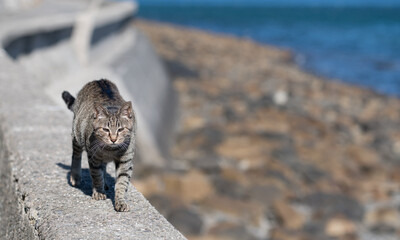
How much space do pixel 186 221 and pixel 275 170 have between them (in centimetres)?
303

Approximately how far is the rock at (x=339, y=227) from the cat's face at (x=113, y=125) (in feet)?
16.7

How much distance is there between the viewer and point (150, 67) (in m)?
13.3

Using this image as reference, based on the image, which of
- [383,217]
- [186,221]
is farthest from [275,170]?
[186,221]

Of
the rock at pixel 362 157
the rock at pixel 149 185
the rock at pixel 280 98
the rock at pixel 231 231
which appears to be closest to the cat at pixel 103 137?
the rock at pixel 231 231

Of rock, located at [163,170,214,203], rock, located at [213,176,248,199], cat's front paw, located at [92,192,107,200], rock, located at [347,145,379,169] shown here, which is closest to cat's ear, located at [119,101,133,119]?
cat's front paw, located at [92,192,107,200]

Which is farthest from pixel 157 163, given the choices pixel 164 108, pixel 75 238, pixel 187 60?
pixel 187 60

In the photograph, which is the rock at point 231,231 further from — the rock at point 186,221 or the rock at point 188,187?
the rock at point 188,187

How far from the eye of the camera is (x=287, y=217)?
8023 millimetres

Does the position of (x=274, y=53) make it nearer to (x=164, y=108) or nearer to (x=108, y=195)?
(x=164, y=108)

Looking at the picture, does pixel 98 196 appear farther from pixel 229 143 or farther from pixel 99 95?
pixel 229 143

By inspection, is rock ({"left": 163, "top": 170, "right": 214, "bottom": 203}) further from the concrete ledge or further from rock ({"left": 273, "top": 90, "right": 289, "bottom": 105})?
rock ({"left": 273, "top": 90, "right": 289, "bottom": 105})

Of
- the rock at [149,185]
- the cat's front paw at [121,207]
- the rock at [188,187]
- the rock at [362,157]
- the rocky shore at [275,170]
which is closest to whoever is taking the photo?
the cat's front paw at [121,207]

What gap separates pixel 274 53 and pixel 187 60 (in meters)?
11.4

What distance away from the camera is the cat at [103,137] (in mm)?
3305
